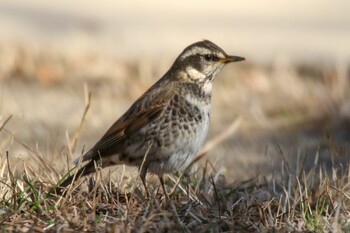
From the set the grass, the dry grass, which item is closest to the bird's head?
the dry grass

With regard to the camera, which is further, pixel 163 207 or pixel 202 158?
pixel 202 158

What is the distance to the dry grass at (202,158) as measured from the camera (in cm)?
582

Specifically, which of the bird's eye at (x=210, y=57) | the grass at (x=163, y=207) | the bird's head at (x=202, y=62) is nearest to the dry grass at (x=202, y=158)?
the grass at (x=163, y=207)

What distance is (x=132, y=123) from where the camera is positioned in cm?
698

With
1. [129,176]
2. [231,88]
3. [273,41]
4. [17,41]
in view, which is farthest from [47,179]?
[273,41]

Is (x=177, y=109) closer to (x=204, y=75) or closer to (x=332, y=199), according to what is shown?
(x=204, y=75)

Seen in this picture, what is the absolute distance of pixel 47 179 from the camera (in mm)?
6531

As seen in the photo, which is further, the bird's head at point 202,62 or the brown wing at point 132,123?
the bird's head at point 202,62

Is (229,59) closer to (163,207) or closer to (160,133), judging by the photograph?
(160,133)

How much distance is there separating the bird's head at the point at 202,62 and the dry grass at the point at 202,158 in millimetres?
658

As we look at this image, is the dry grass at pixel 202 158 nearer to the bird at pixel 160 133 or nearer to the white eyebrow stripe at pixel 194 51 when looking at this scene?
the bird at pixel 160 133

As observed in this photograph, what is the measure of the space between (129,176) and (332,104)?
10.8 ft

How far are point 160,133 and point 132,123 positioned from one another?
0.83 ft

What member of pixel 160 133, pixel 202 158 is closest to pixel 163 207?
pixel 160 133
